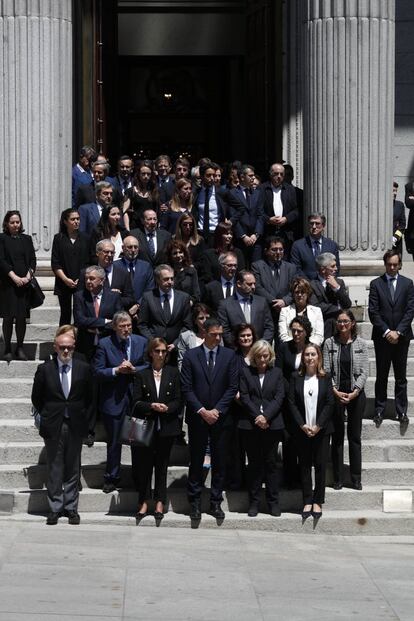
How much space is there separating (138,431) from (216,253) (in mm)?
3073

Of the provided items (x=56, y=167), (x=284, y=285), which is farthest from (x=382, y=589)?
(x=56, y=167)

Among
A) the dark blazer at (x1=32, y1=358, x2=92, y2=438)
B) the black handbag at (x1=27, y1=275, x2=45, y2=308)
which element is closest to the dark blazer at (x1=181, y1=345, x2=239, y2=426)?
the dark blazer at (x1=32, y1=358, x2=92, y2=438)

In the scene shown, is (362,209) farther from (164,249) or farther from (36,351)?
(36,351)

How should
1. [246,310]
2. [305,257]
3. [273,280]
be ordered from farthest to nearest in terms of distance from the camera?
[305,257] → [273,280] → [246,310]

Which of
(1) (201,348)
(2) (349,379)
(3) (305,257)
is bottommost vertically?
(2) (349,379)

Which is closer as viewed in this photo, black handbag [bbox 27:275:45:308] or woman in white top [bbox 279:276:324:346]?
woman in white top [bbox 279:276:324:346]

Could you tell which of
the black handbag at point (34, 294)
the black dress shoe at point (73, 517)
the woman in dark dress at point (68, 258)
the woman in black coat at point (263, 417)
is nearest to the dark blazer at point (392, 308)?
the woman in black coat at point (263, 417)

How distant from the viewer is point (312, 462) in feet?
53.9

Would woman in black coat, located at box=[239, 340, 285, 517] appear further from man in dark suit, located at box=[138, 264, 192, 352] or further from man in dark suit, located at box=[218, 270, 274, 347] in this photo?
man in dark suit, located at box=[138, 264, 192, 352]

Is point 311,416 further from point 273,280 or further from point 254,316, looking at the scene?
point 273,280

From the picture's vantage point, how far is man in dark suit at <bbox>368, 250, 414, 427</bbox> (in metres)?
17.8

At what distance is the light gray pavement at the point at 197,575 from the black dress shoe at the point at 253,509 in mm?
279

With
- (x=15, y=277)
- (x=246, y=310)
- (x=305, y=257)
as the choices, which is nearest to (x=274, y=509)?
(x=246, y=310)

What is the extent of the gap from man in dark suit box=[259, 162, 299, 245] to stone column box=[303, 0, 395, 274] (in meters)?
0.49
